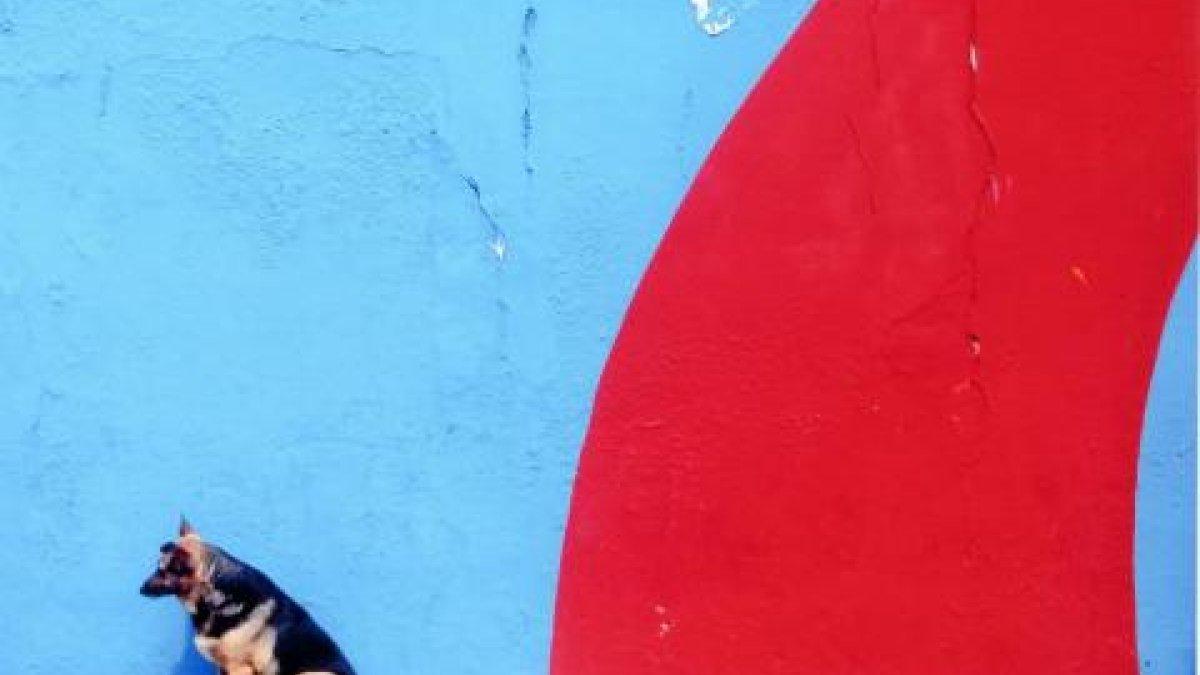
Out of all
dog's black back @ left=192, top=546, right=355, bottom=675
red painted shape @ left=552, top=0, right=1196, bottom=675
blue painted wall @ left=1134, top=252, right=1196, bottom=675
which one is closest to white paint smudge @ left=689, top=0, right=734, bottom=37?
red painted shape @ left=552, top=0, right=1196, bottom=675

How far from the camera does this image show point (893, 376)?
355 cm

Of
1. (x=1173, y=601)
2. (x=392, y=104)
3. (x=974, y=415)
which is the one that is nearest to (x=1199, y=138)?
(x=974, y=415)

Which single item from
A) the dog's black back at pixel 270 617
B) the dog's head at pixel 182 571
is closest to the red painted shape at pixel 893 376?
the dog's black back at pixel 270 617

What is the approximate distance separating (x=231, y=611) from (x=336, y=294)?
2.61ft

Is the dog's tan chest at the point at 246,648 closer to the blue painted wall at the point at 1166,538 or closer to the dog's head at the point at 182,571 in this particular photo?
the dog's head at the point at 182,571

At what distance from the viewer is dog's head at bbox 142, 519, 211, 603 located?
10.4 ft

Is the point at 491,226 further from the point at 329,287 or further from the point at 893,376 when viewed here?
the point at 893,376

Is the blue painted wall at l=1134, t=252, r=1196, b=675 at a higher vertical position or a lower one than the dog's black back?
higher

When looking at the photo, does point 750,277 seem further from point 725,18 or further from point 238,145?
point 238,145

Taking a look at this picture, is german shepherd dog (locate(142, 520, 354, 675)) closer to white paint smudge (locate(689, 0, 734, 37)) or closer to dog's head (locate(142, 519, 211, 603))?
dog's head (locate(142, 519, 211, 603))

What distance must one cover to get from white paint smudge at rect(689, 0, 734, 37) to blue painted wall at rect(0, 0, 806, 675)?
0.02 meters

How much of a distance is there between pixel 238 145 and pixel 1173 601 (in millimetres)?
2530

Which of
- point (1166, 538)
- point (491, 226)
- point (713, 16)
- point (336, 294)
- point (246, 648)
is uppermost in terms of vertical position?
point (713, 16)

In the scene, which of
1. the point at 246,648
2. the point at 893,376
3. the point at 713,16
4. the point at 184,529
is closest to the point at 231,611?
the point at 246,648
